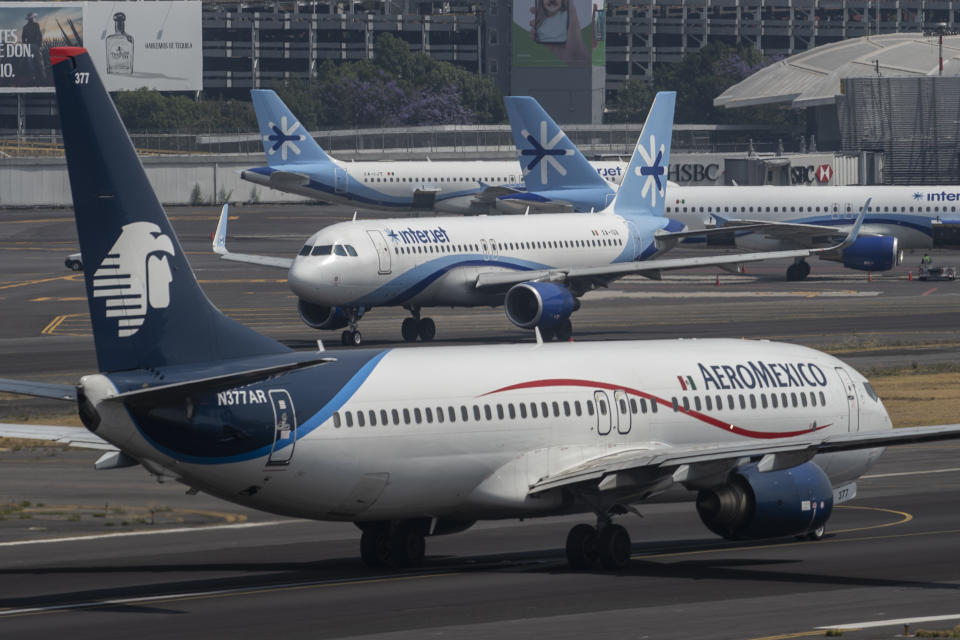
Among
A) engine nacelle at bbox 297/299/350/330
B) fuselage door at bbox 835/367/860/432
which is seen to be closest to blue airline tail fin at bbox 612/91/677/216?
engine nacelle at bbox 297/299/350/330

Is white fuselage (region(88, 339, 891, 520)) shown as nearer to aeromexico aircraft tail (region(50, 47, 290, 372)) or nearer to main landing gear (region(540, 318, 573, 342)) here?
aeromexico aircraft tail (region(50, 47, 290, 372))

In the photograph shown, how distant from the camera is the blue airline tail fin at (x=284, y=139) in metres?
131

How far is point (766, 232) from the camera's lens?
100 metres

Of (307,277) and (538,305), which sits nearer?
(307,277)

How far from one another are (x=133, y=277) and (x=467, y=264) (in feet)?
137

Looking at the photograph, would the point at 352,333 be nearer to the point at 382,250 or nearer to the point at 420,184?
the point at 382,250

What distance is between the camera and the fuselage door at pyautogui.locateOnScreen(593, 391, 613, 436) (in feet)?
101

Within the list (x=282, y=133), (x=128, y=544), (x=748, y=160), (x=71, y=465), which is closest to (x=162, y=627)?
(x=128, y=544)

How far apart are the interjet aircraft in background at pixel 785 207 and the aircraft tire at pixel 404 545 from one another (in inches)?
2808

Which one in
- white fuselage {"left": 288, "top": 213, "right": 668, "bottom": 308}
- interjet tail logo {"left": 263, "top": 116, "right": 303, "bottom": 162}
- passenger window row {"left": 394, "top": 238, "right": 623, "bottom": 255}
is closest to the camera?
white fuselage {"left": 288, "top": 213, "right": 668, "bottom": 308}

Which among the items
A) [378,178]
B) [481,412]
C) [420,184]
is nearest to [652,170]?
[481,412]

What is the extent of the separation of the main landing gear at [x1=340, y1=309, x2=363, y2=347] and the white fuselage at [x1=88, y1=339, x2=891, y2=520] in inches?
1390

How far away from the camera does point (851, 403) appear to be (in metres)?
33.8

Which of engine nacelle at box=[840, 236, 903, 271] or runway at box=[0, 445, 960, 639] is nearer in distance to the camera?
runway at box=[0, 445, 960, 639]
